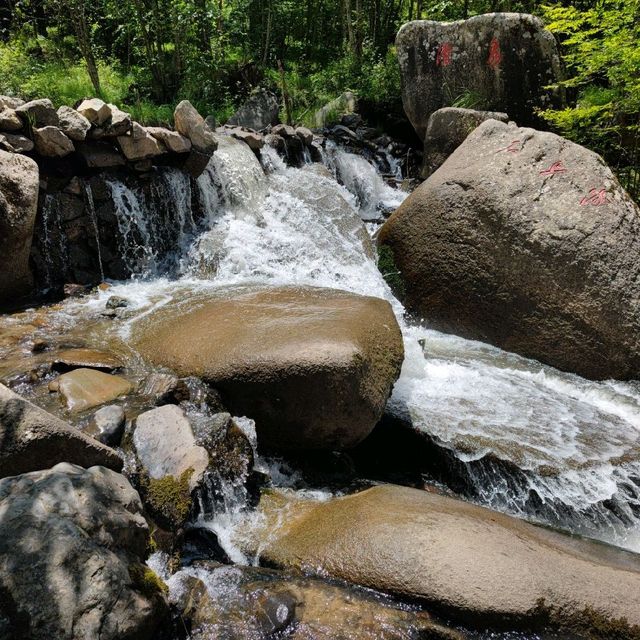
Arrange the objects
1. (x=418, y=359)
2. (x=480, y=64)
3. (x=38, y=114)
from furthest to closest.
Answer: (x=480, y=64)
(x=38, y=114)
(x=418, y=359)

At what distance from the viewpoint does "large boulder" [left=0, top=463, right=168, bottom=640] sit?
2.03 m

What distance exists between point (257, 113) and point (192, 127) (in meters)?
5.85

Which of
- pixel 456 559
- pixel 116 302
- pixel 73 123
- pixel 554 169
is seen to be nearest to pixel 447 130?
pixel 554 169

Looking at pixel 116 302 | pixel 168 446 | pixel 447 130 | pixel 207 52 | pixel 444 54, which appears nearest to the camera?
pixel 168 446

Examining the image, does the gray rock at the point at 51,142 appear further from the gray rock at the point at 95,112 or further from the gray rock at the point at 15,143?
the gray rock at the point at 95,112

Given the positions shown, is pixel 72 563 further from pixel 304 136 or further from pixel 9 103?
pixel 304 136

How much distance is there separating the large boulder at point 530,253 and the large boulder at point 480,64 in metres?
5.42

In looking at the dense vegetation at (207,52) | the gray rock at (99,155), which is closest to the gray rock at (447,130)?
the dense vegetation at (207,52)

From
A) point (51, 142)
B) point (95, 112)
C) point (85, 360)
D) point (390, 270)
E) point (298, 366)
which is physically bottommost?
point (390, 270)

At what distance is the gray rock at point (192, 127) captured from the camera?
331 inches

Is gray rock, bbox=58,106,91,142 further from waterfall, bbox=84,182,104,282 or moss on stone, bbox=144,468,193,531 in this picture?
moss on stone, bbox=144,468,193,531

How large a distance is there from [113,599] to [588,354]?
18.2ft

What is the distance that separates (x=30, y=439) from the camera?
2768 millimetres

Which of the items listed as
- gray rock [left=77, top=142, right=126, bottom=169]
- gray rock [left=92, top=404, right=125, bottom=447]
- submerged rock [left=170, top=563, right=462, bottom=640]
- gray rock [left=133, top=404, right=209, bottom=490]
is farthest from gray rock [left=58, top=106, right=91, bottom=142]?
submerged rock [left=170, top=563, right=462, bottom=640]
